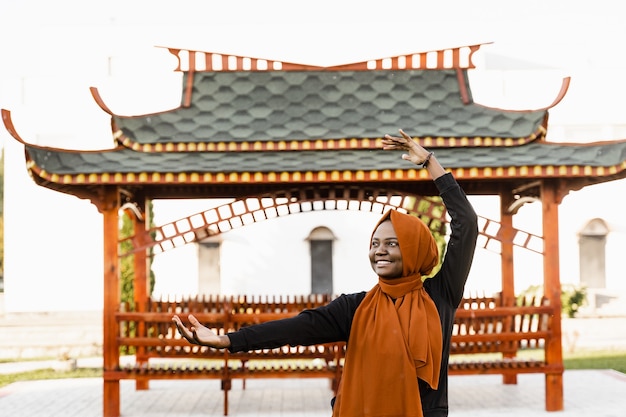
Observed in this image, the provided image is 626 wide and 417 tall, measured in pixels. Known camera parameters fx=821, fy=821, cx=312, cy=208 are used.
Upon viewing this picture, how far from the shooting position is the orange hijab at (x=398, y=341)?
3.13 meters

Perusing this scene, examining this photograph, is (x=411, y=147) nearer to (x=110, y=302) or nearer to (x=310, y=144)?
(x=310, y=144)

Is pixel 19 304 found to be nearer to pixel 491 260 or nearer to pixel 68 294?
pixel 68 294

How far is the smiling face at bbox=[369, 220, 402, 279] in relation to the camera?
3217 millimetres

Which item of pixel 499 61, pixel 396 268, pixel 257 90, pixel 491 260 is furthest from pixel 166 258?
pixel 396 268

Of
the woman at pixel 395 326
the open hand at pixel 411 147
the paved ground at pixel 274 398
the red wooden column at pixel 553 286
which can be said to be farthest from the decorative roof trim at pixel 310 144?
the woman at pixel 395 326

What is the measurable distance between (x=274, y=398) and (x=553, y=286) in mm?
3806

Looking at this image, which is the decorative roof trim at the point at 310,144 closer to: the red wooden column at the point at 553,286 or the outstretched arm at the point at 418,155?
the red wooden column at the point at 553,286

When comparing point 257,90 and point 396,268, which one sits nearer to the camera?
point 396,268

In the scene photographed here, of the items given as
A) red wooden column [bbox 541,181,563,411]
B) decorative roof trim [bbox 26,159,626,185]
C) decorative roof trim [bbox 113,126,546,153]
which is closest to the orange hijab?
decorative roof trim [bbox 26,159,626,185]

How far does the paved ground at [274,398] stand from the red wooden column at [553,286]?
0.26 metres

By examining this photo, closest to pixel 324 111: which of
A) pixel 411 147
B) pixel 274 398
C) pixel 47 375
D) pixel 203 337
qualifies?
pixel 274 398

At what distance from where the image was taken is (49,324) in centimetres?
1816

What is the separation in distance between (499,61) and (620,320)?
9041mm

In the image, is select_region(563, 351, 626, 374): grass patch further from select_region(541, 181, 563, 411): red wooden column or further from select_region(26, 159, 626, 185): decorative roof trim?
select_region(26, 159, 626, 185): decorative roof trim
